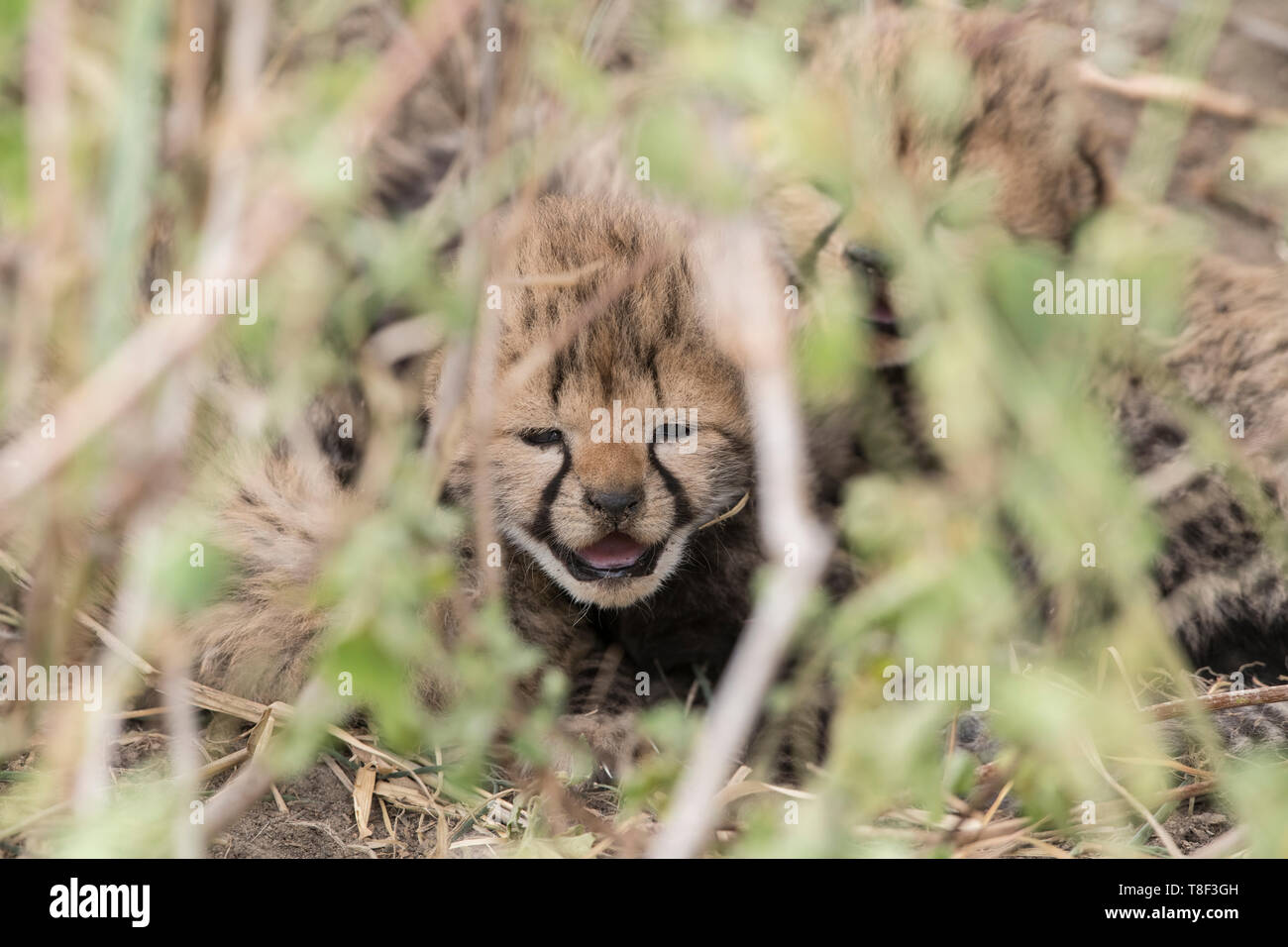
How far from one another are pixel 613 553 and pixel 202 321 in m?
1.00

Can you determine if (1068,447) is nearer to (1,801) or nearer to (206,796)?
(206,796)

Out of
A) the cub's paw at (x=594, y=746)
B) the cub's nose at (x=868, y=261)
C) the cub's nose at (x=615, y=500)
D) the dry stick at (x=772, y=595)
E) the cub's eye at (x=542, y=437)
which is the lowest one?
the cub's paw at (x=594, y=746)

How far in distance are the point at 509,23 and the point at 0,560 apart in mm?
1222

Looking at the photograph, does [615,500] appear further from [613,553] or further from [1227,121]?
[1227,121]

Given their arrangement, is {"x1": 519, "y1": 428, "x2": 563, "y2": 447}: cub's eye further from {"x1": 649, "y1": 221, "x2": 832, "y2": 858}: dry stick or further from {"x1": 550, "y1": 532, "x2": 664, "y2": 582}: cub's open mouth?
{"x1": 649, "y1": 221, "x2": 832, "y2": 858}: dry stick

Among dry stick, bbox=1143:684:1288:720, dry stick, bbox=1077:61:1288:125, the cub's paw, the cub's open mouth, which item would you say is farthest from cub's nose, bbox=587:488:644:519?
dry stick, bbox=1077:61:1288:125

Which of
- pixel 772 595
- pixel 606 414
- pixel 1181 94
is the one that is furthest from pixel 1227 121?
pixel 772 595

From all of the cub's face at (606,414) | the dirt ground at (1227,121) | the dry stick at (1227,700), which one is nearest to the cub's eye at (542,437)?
the cub's face at (606,414)

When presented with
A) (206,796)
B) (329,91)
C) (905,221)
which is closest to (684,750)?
(206,796)

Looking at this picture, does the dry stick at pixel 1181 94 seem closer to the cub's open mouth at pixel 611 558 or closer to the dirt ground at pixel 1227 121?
the dirt ground at pixel 1227 121

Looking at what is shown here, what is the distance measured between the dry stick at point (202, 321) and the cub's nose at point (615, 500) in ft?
2.15

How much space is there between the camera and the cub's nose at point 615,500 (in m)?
1.95
